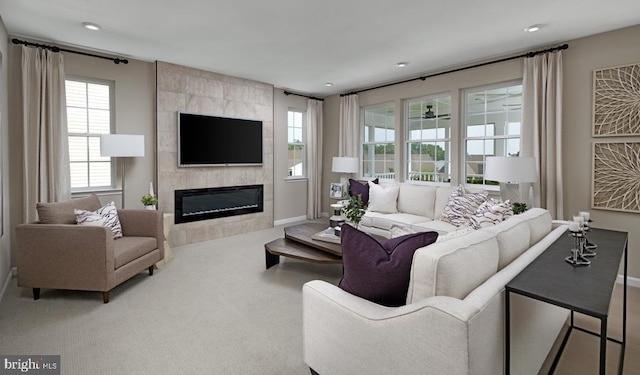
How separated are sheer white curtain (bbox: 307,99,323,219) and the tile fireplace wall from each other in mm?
935

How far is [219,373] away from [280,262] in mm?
2089

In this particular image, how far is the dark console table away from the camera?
122 centimetres

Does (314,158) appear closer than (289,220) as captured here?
No

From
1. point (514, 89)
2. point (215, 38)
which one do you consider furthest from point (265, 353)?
point (514, 89)

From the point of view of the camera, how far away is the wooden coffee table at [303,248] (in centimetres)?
321

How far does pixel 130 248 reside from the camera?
10.2 feet

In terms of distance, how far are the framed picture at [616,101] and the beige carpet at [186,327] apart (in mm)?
1635

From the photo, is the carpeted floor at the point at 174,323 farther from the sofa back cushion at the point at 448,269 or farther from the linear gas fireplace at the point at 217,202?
the linear gas fireplace at the point at 217,202

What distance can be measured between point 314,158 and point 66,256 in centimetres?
453

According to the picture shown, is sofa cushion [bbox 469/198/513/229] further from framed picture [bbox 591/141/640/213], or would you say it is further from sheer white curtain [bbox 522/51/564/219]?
framed picture [bbox 591/141/640/213]

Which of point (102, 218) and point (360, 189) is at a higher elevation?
point (360, 189)

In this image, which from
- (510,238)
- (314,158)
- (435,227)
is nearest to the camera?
(510,238)

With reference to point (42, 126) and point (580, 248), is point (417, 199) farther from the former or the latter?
point (42, 126)

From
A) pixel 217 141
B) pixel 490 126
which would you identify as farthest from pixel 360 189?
pixel 217 141
